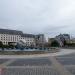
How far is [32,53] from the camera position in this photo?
3888 cm

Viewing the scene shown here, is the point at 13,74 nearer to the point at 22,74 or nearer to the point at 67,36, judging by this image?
the point at 22,74

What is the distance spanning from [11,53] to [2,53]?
5.40 ft

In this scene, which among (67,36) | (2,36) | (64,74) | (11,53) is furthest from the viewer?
(67,36)

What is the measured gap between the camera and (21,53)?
38.3 meters

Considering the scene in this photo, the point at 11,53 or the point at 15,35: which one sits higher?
the point at 15,35

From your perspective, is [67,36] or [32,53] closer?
[32,53]

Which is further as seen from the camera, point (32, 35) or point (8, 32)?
point (32, 35)

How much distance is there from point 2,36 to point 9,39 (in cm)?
565

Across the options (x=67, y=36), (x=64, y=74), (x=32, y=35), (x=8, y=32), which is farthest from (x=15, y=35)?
(x=64, y=74)

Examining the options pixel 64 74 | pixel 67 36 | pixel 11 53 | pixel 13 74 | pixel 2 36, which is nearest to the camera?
pixel 13 74

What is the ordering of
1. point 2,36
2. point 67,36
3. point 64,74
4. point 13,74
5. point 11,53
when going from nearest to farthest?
point 13,74 → point 64,74 → point 11,53 → point 2,36 → point 67,36

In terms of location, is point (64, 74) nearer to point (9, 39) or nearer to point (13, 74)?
point (13, 74)

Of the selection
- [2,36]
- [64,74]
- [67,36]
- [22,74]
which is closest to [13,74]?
[22,74]

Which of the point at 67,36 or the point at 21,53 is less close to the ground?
the point at 67,36
